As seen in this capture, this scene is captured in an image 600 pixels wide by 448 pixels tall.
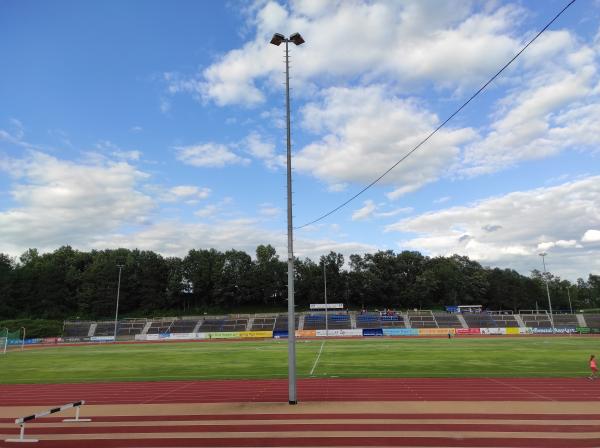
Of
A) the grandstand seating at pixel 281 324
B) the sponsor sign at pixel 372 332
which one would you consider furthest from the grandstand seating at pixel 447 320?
the grandstand seating at pixel 281 324

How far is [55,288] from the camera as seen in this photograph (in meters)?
104

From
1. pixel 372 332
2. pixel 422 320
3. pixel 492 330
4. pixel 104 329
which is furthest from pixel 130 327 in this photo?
pixel 492 330

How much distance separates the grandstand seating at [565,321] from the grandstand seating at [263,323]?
158 feet

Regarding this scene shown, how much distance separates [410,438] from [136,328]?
259 feet

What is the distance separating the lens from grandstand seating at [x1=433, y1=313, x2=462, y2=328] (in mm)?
74500

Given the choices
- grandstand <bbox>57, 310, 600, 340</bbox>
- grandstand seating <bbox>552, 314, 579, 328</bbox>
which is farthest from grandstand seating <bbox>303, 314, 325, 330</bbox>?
grandstand seating <bbox>552, 314, 579, 328</bbox>

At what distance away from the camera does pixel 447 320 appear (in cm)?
7756

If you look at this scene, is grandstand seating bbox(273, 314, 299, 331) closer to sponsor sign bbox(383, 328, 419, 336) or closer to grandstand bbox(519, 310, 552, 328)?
sponsor sign bbox(383, 328, 419, 336)

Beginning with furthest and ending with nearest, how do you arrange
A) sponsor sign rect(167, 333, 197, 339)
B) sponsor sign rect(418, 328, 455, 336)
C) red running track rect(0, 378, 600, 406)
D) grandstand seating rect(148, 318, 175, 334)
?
1. grandstand seating rect(148, 318, 175, 334)
2. sponsor sign rect(167, 333, 197, 339)
3. sponsor sign rect(418, 328, 455, 336)
4. red running track rect(0, 378, 600, 406)

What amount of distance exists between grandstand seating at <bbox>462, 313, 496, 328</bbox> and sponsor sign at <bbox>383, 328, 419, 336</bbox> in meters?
12.3

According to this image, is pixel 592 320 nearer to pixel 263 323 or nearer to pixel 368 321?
pixel 368 321

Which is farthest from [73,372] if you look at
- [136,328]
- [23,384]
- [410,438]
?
[136,328]

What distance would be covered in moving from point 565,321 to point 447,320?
19.3m

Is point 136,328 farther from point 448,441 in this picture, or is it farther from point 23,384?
point 448,441
